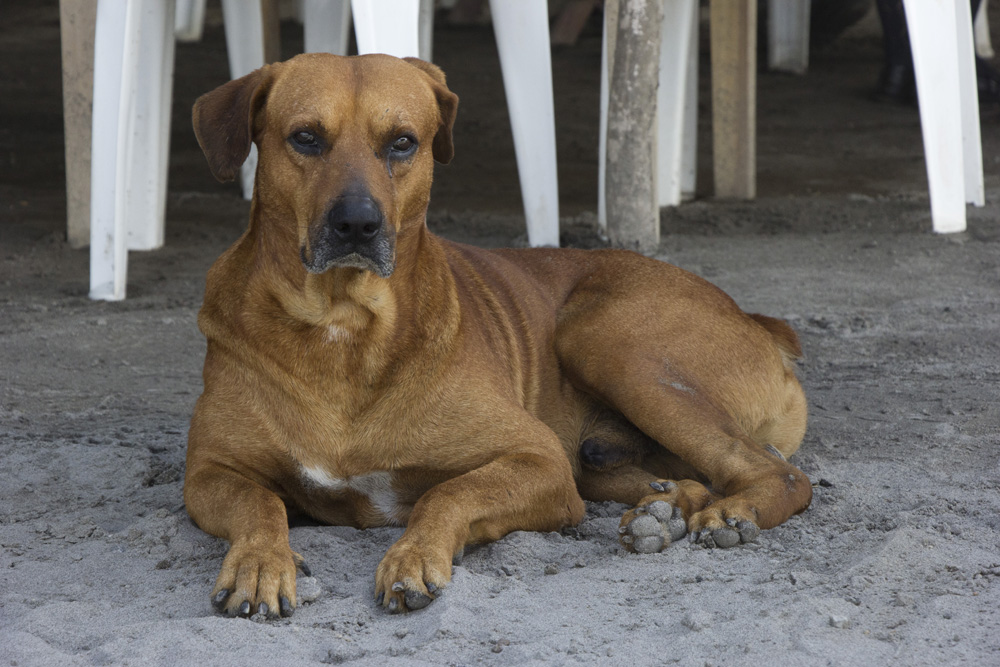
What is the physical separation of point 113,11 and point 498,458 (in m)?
3.11

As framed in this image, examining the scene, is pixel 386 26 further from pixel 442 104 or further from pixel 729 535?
pixel 729 535

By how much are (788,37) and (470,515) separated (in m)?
10.5

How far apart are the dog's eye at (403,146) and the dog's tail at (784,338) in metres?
1.35

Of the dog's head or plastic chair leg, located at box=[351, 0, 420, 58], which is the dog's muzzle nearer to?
the dog's head

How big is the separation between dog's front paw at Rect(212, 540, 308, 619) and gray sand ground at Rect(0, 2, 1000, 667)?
5 cm

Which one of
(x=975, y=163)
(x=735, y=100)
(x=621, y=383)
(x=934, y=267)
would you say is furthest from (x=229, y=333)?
(x=975, y=163)

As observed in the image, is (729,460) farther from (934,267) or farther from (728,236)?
(728,236)

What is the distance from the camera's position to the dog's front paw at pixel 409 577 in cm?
243

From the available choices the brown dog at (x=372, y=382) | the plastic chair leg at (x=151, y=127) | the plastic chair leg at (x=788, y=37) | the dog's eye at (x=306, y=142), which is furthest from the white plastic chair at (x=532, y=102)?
the plastic chair leg at (x=788, y=37)

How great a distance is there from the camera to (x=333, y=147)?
2836 mm

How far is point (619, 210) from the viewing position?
5.78m

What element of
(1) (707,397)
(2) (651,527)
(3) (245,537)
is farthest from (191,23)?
(2) (651,527)

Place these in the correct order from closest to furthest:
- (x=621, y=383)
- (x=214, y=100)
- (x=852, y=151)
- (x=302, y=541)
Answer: (x=302, y=541) < (x=214, y=100) < (x=621, y=383) < (x=852, y=151)

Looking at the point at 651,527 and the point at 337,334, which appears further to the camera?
the point at 337,334
